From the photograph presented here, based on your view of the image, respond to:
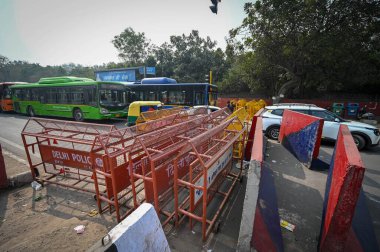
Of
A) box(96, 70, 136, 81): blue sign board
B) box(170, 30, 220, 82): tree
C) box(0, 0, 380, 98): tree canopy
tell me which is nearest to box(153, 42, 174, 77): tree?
box(170, 30, 220, 82): tree

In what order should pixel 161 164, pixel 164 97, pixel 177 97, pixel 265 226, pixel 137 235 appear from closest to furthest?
1. pixel 137 235
2. pixel 265 226
3. pixel 161 164
4. pixel 177 97
5. pixel 164 97

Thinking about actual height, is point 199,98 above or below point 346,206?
above

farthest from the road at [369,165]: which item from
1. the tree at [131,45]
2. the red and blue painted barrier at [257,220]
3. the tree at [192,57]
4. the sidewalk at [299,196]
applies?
the tree at [131,45]

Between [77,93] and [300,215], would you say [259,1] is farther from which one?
[300,215]

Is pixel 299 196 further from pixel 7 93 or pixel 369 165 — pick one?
pixel 7 93

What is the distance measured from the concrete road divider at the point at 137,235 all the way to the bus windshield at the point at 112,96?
12.3 m

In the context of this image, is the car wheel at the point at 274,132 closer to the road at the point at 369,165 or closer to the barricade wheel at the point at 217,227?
the road at the point at 369,165

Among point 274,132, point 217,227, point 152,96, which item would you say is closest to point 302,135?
point 274,132

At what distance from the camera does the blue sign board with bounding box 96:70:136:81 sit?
3775 centimetres

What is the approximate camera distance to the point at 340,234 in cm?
219

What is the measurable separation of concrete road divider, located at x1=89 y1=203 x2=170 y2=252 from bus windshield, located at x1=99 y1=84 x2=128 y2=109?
40.4ft

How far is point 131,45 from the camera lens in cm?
5269

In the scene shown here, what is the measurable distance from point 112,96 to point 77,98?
2.43 meters

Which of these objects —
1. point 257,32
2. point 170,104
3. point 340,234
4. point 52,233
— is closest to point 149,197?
point 52,233
